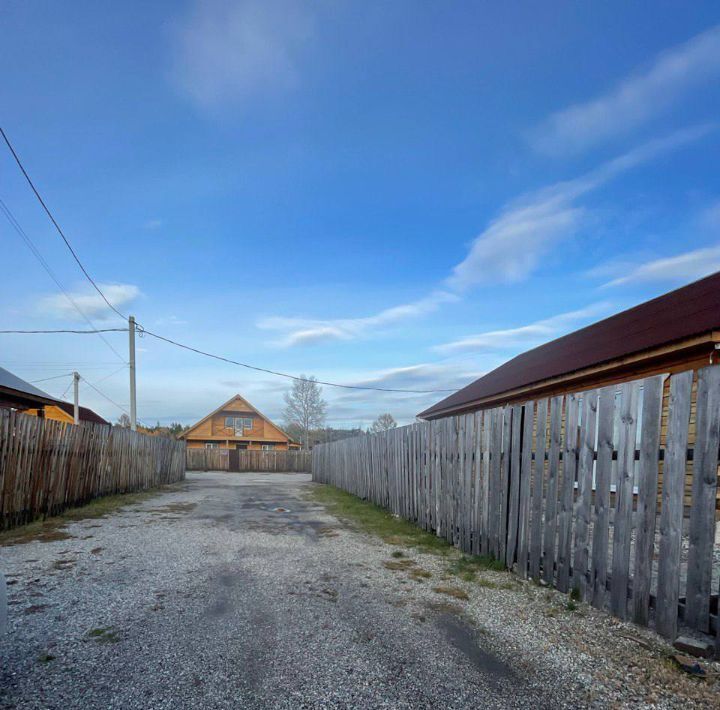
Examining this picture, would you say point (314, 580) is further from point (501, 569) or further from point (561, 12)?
point (561, 12)

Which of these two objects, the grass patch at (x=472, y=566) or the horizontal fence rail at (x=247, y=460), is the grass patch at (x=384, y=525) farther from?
the horizontal fence rail at (x=247, y=460)

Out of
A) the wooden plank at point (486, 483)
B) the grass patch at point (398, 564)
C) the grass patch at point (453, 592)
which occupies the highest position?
the wooden plank at point (486, 483)

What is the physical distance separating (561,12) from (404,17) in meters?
2.66

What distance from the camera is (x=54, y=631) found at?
120 inches

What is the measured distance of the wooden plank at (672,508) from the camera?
2897mm

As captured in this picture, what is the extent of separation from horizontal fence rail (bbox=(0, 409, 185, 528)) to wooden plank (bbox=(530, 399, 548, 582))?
718 centimetres

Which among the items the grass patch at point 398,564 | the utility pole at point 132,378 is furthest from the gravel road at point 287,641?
the utility pole at point 132,378

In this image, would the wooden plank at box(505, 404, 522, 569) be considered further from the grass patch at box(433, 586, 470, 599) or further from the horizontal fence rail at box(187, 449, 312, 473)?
the horizontal fence rail at box(187, 449, 312, 473)

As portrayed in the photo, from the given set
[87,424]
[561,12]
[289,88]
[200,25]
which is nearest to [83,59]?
[200,25]

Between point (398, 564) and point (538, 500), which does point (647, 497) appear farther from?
point (398, 564)

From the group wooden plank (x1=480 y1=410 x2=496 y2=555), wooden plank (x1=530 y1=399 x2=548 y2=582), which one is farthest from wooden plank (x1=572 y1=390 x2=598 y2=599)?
wooden plank (x1=480 y1=410 x2=496 y2=555)

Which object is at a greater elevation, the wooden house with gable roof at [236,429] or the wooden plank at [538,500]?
the wooden plank at [538,500]

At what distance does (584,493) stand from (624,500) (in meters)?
0.46

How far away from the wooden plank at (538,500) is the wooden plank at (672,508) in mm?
1287
